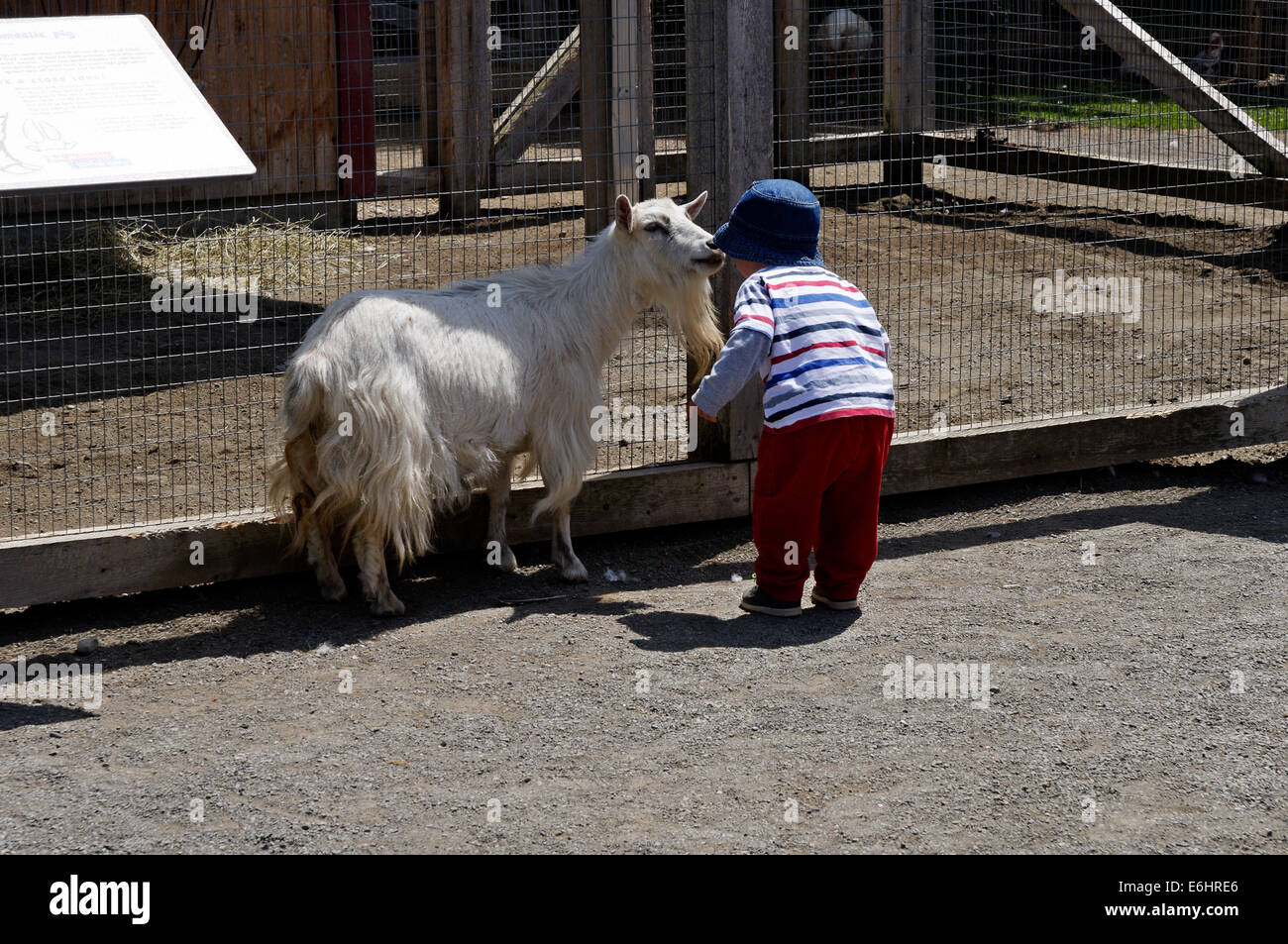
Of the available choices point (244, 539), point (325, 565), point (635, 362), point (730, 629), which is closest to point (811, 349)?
point (730, 629)

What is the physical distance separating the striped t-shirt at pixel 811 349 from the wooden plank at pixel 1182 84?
10.4 ft

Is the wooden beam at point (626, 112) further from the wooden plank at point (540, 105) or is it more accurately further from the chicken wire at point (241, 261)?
the wooden plank at point (540, 105)

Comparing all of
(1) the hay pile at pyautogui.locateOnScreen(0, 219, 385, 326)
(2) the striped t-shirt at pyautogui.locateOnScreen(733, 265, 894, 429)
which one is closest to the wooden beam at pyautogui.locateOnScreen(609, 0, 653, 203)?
(2) the striped t-shirt at pyautogui.locateOnScreen(733, 265, 894, 429)

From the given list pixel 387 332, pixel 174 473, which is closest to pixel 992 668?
pixel 387 332

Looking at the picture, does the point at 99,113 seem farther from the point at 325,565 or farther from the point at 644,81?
the point at 644,81

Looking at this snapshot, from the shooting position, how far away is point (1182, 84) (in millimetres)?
7992

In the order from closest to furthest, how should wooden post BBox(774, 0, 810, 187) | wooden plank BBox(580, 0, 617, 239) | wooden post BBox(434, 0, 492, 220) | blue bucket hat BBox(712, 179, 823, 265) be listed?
blue bucket hat BBox(712, 179, 823, 265), wooden plank BBox(580, 0, 617, 239), wooden post BBox(434, 0, 492, 220), wooden post BBox(774, 0, 810, 187)

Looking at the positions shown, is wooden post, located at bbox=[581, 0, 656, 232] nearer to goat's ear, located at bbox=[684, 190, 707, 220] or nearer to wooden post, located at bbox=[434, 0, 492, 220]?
goat's ear, located at bbox=[684, 190, 707, 220]

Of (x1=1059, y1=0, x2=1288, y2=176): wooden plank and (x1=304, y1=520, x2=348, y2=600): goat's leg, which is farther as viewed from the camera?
(x1=1059, y1=0, x2=1288, y2=176): wooden plank

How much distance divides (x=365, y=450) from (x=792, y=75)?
6.70m

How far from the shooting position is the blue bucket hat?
5121 millimetres

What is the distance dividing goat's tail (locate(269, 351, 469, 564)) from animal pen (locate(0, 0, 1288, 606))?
0.47 meters

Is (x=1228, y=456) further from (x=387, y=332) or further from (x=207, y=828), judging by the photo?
(x=207, y=828)

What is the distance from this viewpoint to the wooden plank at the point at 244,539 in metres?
Answer: 4.99
